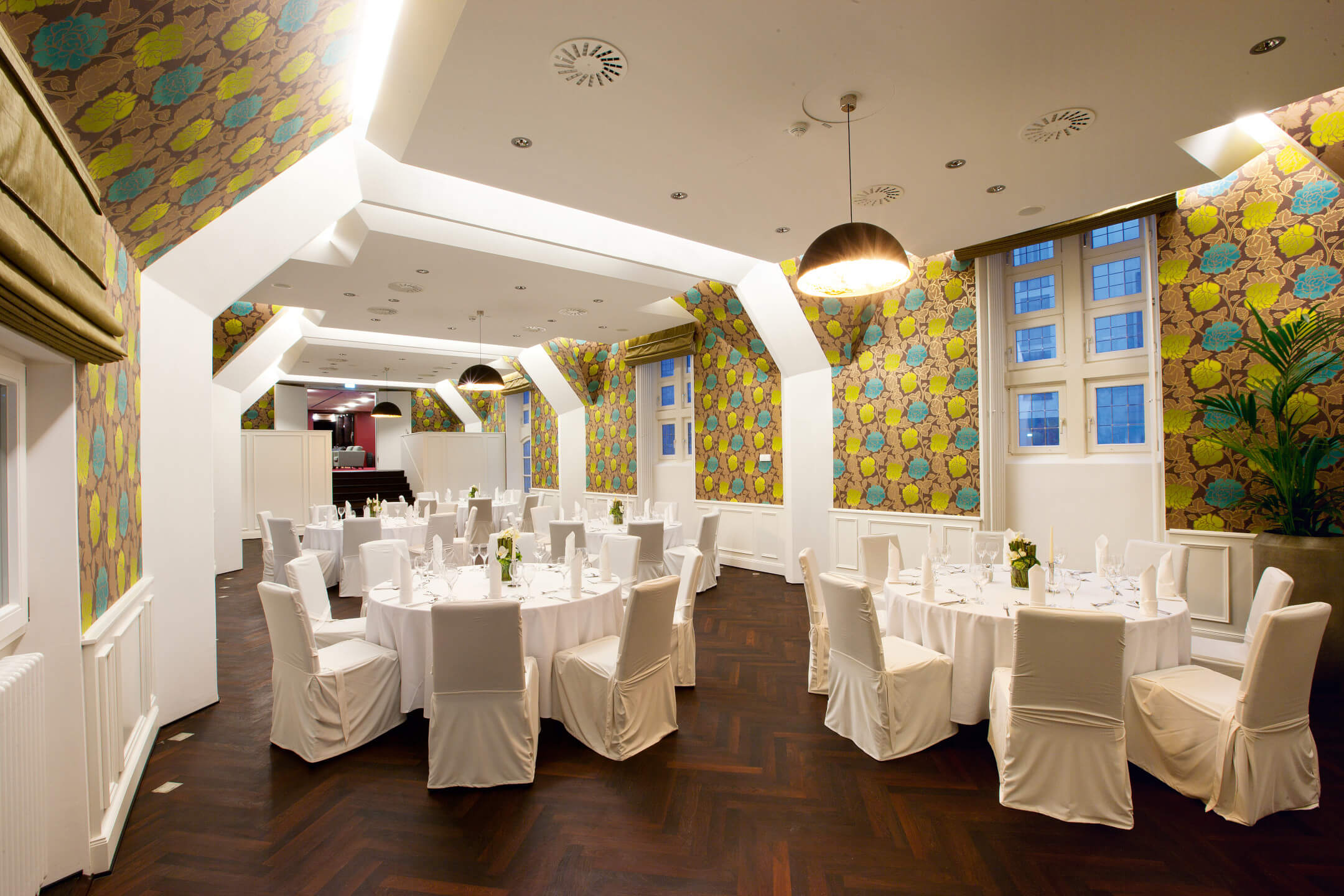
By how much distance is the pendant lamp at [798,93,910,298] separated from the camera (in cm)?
291

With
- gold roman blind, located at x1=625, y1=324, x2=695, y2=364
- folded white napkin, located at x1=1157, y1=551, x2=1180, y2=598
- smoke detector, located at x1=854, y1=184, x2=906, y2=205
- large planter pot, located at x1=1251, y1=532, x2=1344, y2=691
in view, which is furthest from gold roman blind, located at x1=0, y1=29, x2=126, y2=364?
gold roman blind, located at x1=625, y1=324, x2=695, y2=364

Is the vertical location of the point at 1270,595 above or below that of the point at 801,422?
below

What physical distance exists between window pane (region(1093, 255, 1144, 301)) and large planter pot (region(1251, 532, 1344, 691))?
2396mm

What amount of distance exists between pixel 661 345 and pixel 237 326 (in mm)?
5680

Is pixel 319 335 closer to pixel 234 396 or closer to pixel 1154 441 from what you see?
pixel 234 396

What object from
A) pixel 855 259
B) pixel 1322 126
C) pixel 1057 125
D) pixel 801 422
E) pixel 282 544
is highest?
pixel 1322 126

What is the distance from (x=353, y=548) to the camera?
7105 mm

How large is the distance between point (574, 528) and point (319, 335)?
21.4 ft

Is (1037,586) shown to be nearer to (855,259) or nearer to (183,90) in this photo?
(855,259)

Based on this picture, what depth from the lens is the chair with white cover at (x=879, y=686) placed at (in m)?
3.12

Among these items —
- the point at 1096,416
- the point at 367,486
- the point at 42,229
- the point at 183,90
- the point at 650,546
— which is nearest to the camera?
the point at 42,229

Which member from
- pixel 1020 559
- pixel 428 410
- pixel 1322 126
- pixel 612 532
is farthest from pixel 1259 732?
pixel 428 410

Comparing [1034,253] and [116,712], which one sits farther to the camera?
[1034,253]

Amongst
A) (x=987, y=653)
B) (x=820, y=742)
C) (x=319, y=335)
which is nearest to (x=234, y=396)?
(x=319, y=335)
